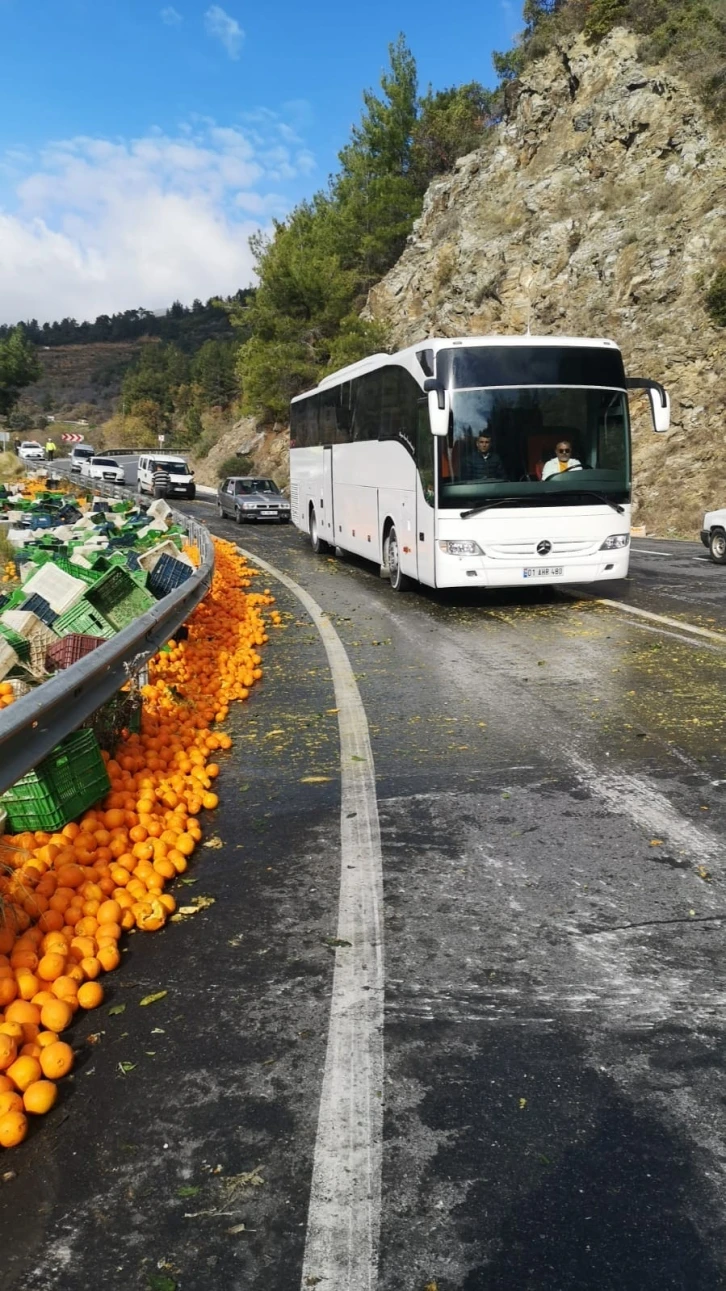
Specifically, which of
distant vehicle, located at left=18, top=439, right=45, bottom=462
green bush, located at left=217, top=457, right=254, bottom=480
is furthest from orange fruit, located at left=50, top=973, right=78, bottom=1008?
distant vehicle, located at left=18, top=439, right=45, bottom=462

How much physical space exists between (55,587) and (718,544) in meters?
12.5

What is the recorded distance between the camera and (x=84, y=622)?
8.03 m

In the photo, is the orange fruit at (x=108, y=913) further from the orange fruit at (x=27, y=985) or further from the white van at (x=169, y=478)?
the white van at (x=169, y=478)

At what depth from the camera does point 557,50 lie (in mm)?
46812

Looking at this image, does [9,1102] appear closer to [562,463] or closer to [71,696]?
[71,696]

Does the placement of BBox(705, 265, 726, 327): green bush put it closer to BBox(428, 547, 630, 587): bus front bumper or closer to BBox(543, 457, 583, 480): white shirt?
BBox(543, 457, 583, 480): white shirt

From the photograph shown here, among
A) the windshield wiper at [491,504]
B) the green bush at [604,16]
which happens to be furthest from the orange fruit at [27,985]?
the green bush at [604,16]

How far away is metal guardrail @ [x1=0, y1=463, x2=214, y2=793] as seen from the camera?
386cm

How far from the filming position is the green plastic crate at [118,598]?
848 centimetres

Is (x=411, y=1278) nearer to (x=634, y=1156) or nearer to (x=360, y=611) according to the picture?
(x=634, y=1156)

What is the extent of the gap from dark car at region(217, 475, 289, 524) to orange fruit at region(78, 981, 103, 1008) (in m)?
30.5

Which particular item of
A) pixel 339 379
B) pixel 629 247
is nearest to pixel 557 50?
pixel 629 247

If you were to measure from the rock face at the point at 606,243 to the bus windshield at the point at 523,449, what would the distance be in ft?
54.5

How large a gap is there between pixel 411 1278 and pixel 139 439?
427 feet
